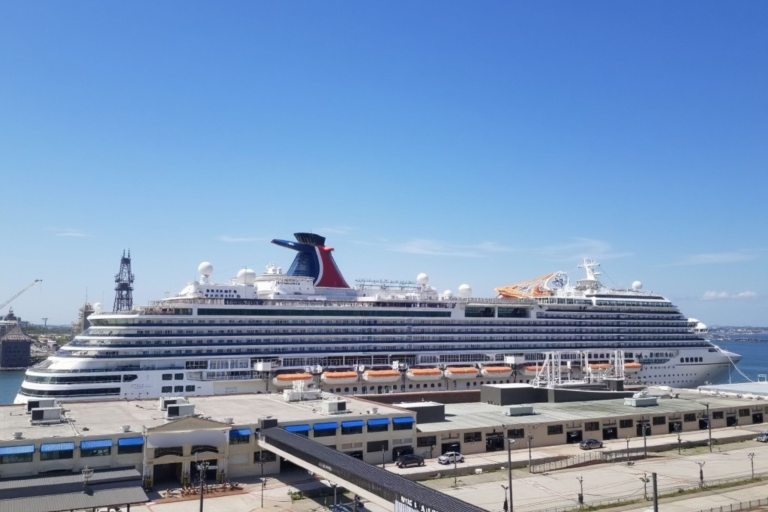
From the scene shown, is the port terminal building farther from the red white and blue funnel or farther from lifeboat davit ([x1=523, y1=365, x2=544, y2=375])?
the red white and blue funnel

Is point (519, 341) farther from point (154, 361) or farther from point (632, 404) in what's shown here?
point (154, 361)

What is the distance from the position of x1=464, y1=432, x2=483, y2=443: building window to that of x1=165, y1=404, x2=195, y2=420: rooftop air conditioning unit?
780 inches

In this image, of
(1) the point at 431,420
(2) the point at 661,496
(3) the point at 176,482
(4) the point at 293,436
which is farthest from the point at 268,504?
(2) the point at 661,496

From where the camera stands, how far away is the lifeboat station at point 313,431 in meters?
34.5

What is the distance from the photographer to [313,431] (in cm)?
4212

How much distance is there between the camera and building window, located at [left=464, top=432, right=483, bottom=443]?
47531 millimetres

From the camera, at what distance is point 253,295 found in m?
67.9

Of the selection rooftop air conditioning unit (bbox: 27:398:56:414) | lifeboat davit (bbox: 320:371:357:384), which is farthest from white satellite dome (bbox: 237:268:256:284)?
rooftop air conditioning unit (bbox: 27:398:56:414)

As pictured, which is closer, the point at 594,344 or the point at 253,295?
the point at 253,295

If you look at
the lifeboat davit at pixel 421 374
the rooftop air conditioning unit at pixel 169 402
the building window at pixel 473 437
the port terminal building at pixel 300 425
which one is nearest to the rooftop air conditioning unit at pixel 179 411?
the port terminal building at pixel 300 425

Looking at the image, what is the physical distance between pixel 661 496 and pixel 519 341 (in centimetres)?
4486

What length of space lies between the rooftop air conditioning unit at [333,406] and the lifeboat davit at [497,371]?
110ft

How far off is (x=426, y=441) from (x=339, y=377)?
22.1 metres

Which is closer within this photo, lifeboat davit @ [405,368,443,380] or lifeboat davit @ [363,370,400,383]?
lifeboat davit @ [363,370,400,383]
